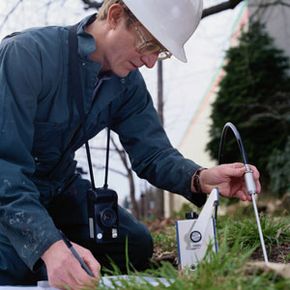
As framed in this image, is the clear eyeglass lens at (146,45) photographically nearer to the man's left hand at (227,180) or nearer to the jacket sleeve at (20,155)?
the jacket sleeve at (20,155)

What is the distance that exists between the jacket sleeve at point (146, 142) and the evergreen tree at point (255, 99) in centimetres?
677

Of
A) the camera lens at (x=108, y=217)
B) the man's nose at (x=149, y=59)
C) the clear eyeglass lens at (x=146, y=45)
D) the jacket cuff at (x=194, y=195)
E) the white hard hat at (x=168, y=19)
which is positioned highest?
the white hard hat at (x=168, y=19)

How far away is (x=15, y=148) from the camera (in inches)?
79.0

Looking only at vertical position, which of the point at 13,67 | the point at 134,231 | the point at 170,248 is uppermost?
the point at 13,67

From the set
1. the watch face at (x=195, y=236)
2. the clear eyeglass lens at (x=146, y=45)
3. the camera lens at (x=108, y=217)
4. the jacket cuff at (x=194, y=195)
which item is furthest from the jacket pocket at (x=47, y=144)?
the watch face at (x=195, y=236)

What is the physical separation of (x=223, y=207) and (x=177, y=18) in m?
7.43

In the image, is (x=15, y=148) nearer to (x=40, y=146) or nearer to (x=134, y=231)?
(x=40, y=146)

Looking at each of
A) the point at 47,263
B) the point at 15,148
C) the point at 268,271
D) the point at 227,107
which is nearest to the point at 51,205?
the point at 15,148

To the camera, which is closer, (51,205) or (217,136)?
(51,205)

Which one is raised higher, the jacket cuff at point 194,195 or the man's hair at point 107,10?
the man's hair at point 107,10

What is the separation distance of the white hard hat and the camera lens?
2.23ft

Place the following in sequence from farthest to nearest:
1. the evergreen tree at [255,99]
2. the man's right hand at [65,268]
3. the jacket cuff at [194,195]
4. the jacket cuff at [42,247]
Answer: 1. the evergreen tree at [255,99]
2. the jacket cuff at [194,195]
3. the jacket cuff at [42,247]
4. the man's right hand at [65,268]

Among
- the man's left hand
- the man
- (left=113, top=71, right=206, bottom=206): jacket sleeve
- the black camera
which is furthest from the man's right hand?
(left=113, top=71, right=206, bottom=206): jacket sleeve

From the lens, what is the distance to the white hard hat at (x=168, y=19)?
2.18m
